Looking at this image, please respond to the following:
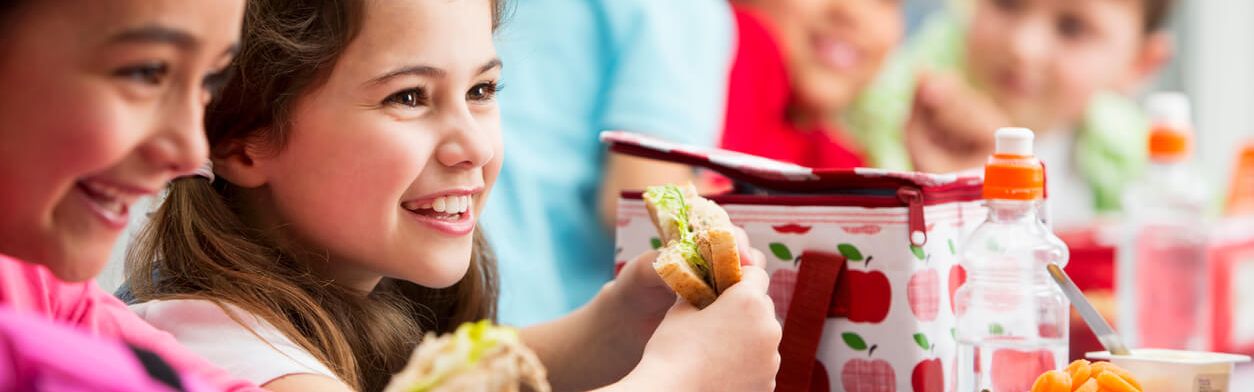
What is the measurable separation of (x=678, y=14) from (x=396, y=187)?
1258mm

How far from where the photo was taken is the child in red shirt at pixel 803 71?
267 centimetres

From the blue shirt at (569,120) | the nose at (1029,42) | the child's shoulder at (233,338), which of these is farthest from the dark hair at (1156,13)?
the child's shoulder at (233,338)

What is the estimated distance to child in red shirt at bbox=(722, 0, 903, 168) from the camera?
267 centimetres

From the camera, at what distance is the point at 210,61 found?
0.64 meters

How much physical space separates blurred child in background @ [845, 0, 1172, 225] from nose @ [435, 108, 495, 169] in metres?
2.04

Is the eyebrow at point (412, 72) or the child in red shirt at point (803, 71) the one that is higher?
the child in red shirt at point (803, 71)

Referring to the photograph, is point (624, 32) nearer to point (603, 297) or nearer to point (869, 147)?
point (603, 297)

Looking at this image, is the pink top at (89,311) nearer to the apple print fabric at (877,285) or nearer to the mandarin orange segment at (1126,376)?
the apple print fabric at (877,285)

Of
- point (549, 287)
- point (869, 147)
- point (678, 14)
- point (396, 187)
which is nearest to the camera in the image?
point (396, 187)

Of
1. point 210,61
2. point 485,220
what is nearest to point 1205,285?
point 485,220

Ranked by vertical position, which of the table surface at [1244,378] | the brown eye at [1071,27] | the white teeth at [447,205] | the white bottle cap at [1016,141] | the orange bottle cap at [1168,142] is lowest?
the table surface at [1244,378]

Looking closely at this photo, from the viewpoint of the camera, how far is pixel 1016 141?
40.2 inches

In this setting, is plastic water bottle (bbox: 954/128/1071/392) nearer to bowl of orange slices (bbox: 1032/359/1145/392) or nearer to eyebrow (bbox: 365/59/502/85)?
bowl of orange slices (bbox: 1032/359/1145/392)

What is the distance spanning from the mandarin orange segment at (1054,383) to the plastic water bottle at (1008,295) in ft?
0.41
